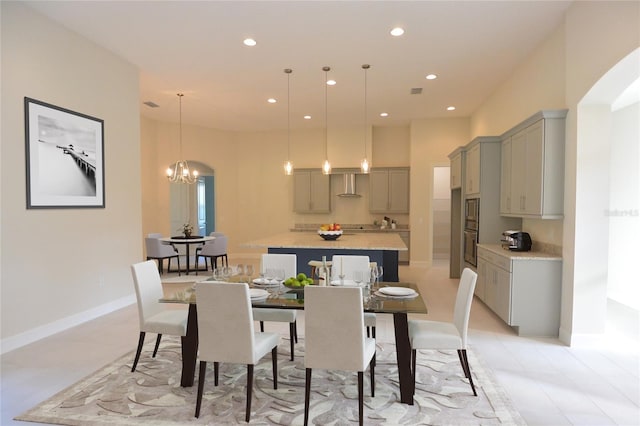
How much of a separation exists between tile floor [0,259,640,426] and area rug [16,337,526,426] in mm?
191

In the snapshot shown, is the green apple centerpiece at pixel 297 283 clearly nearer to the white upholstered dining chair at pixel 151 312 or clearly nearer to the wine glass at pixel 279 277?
the wine glass at pixel 279 277

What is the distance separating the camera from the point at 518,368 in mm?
3188

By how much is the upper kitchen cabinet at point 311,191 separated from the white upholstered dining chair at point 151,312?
237 inches

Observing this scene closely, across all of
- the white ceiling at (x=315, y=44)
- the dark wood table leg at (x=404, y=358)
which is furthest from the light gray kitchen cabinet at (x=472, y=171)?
the dark wood table leg at (x=404, y=358)

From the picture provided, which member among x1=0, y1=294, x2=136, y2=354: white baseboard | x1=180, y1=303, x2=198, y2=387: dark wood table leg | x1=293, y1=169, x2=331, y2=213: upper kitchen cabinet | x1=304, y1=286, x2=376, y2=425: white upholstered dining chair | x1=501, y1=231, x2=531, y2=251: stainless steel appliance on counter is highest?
x1=293, y1=169, x2=331, y2=213: upper kitchen cabinet

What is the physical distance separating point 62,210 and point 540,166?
530 cm

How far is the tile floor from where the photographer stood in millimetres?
2539

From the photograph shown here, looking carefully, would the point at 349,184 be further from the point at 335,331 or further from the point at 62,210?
the point at 335,331

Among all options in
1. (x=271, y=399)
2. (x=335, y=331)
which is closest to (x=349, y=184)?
(x=271, y=399)

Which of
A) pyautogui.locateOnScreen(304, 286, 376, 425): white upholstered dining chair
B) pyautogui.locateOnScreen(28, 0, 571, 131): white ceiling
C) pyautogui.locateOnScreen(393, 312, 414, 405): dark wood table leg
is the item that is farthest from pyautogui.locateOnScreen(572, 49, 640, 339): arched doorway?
pyautogui.locateOnScreen(304, 286, 376, 425): white upholstered dining chair

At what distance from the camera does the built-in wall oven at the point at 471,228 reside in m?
5.57

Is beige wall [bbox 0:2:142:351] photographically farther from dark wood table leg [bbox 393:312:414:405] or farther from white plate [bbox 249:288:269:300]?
dark wood table leg [bbox 393:312:414:405]

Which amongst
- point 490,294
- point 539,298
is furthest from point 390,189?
point 539,298

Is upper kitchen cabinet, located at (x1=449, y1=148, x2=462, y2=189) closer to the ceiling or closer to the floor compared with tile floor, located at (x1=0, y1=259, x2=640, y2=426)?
closer to the ceiling
